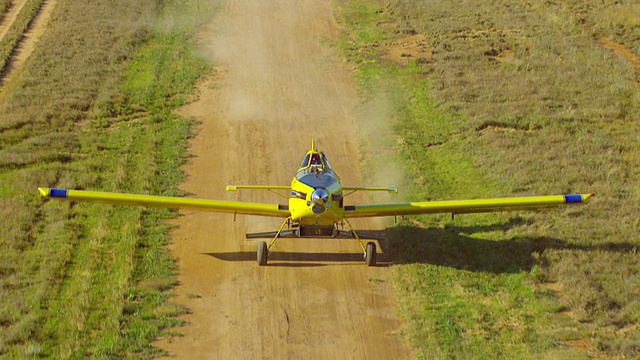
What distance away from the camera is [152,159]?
2797cm

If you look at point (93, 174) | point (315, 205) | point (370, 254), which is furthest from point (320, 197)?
point (93, 174)

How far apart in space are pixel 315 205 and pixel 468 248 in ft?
19.7

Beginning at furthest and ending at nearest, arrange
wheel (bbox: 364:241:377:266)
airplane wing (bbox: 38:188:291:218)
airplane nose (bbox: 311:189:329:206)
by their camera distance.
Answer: wheel (bbox: 364:241:377:266) < airplane wing (bbox: 38:188:291:218) < airplane nose (bbox: 311:189:329:206)

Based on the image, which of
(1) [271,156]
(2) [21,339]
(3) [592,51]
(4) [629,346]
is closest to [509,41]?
(3) [592,51]

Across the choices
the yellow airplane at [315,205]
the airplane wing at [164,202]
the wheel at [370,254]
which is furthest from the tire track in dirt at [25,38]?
the wheel at [370,254]

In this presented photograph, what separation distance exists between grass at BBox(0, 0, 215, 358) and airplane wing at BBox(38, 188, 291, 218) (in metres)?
2.19

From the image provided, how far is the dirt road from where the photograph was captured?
18188 mm

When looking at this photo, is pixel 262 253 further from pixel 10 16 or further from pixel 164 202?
pixel 10 16

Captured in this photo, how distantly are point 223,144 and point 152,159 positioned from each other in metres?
3.18

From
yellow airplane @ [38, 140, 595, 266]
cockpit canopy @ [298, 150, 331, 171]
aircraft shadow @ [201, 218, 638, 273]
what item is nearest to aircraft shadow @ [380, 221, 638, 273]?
aircraft shadow @ [201, 218, 638, 273]

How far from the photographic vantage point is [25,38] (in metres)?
42.8

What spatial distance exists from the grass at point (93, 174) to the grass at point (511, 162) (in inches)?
318

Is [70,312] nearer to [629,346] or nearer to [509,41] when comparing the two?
[629,346]

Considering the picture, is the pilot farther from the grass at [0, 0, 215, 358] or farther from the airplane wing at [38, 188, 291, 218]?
the grass at [0, 0, 215, 358]
